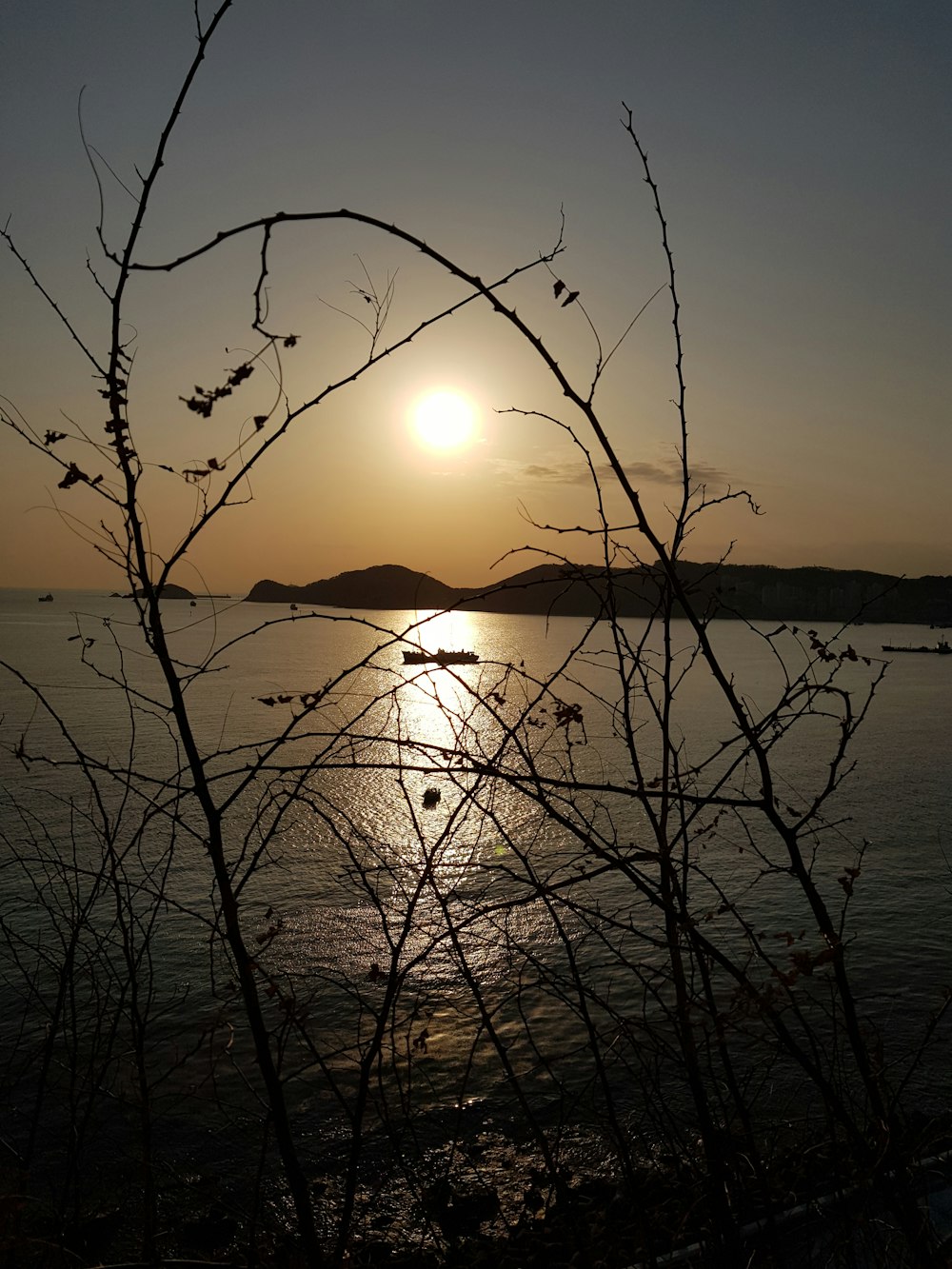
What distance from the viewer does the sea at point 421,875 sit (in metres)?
2.38

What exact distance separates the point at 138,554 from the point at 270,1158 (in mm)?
8721

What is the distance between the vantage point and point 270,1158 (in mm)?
8609

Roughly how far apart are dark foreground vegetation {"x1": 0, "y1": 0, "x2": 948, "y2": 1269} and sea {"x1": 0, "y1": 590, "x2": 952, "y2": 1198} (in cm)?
8

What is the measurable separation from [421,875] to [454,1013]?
10.5 metres

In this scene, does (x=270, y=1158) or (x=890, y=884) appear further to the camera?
(x=890, y=884)

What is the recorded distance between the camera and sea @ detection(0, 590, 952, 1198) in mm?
2379

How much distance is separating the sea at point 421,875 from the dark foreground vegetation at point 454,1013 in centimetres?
8

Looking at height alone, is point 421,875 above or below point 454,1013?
above

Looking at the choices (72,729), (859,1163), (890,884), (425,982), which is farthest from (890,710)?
(859,1163)

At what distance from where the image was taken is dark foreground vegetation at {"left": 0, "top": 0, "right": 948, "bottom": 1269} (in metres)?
1.83

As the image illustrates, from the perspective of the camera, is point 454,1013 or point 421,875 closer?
point 421,875

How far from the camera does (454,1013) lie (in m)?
11.7

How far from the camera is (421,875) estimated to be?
6.54 ft

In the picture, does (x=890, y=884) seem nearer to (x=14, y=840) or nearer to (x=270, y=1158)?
(x=270, y=1158)
